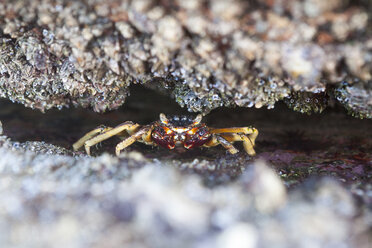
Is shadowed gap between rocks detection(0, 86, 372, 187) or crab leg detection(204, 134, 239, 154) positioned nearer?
shadowed gap between rocks detection(0, 86, 372, 187)

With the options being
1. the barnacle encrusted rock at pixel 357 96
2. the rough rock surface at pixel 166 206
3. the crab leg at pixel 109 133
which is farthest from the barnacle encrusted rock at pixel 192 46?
the rough rock surface at pixel 166 206

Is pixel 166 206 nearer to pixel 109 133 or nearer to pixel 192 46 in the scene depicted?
pixel 192 46

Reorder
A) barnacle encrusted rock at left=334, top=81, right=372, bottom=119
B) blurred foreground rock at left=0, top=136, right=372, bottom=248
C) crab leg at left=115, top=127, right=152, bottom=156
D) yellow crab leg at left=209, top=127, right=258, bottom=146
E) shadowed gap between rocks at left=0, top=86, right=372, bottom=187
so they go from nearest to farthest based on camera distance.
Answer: blurred foreground rock at left=0, top=136, right=372, bottom=248
barnacle encrusted rock at left=334, top=81, right=372, bottom=119
shadowed gap between rocks at left=0, top=86, right=372, bottom=187
crab leg at left=115, top=127, right=152, bottom=156
yellow crab leg at left=209, top=127, right=258, bottom=146

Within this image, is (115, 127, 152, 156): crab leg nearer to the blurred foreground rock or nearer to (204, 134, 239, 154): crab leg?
(204, 134, 239, 154): crab leg

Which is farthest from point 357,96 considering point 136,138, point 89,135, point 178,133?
point 89,135

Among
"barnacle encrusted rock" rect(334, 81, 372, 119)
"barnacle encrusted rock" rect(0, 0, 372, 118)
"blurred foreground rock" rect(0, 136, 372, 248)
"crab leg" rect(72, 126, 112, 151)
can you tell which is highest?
"barnacle encrusted rock" rect(0, 0, 372, 118)

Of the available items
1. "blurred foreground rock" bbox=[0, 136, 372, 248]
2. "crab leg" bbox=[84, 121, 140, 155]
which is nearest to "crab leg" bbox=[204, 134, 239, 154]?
"crab leg" bbox=[84, 121, 140, 155]

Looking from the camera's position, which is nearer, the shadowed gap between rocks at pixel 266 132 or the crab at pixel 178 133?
the shadowed gap between rocks at pixel 266 132

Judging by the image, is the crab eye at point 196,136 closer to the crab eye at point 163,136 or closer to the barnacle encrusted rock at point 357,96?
the crab eye at point 163,136
